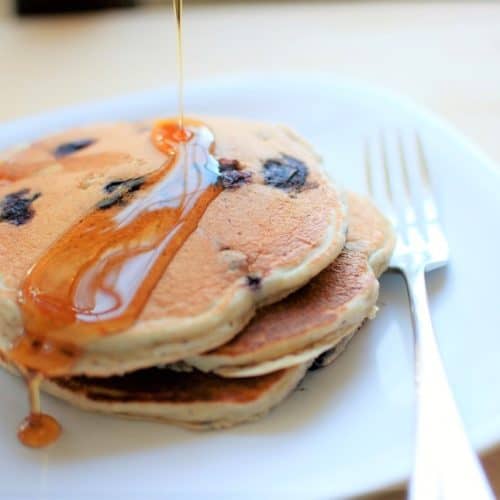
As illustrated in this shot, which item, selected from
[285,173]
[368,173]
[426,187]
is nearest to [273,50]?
[368,173]

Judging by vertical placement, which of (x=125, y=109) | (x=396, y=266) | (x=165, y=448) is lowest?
(x=165, y=448)

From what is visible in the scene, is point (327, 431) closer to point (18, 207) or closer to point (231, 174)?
point (231, 174)

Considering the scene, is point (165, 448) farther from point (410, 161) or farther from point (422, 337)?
point (410, 161)

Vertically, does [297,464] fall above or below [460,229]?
below

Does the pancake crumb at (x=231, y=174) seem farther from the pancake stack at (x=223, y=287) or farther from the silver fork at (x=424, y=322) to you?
the silver fork at (x=424, y=322)

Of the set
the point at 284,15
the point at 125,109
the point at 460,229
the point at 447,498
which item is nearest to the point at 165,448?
the point at 447,498

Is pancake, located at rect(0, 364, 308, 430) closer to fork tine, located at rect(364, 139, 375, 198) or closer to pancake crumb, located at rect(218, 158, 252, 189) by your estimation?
pancake crumb, located at rect(218, 158, 252, 189)

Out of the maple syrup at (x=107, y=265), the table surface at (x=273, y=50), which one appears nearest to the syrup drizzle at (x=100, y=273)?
the maple syrup at (x=107, y=265)
